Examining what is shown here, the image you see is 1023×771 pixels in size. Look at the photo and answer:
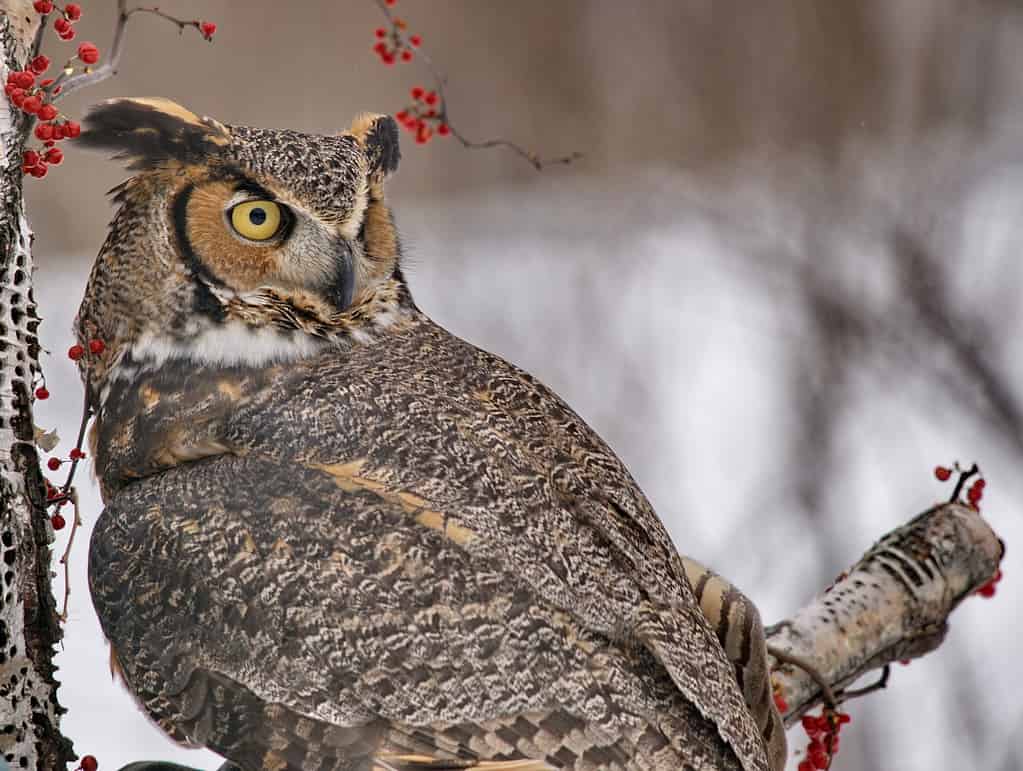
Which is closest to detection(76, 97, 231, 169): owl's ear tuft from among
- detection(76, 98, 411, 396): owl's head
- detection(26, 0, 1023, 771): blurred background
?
detection(76, 98, 411, 396): owl's head

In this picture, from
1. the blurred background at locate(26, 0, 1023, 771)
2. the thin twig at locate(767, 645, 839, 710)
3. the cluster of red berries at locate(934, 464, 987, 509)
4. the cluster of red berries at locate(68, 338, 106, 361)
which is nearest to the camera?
the cluster of red berries at locate(68, 338, 106, 361)

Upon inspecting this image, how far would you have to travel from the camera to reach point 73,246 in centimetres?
251

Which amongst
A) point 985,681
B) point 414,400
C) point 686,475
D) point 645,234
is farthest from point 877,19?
point 414,400

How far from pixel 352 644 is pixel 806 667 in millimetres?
526

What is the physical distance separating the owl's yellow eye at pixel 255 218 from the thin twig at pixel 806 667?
0.62 metres

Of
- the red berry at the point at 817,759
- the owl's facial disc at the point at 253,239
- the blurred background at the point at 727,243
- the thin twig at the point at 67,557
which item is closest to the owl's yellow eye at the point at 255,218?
the owl's facial disc at the point at 253,239

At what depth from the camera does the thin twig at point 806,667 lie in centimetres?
116

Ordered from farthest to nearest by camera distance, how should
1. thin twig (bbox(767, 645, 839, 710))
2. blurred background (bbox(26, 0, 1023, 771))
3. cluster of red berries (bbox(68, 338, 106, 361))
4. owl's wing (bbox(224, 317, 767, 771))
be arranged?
1. blurred background (bbox(26, 0, 1023, 771))
2. thin twig (bbox(767, 645, 839, 710))
3. cluster of red berries (bbox(68, 338, 106, 361))
4. owl's wing (bbox(224, 317, 767, 771))

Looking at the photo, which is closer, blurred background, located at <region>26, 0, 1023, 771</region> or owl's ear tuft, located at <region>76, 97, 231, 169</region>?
owl's ear tuft, located at <region>76, 97, 231, 169</region>

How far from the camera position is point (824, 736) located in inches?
50.4

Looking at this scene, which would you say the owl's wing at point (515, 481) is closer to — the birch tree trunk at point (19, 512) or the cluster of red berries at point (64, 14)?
the birch tree trunk at point (19, 512)

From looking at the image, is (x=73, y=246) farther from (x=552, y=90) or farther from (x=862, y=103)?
(x=862, y=103)

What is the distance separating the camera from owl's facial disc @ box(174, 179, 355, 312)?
0.93 m

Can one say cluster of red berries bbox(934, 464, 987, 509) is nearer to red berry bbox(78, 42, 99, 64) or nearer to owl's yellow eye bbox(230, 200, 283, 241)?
owl's yellow eye bbox(230, 200, 283, 241)
